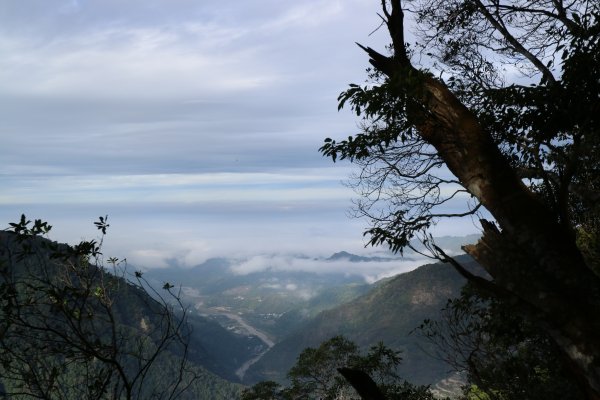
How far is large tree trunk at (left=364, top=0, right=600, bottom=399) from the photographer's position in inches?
196

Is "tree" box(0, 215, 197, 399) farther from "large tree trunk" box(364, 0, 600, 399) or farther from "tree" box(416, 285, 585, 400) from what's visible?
"tree" box(416, 285, 585, 400)

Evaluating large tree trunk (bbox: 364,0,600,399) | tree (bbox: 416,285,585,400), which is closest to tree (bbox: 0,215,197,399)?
large tree trunk (bbox: 364,0,600,399)

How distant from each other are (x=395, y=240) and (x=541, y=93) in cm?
391

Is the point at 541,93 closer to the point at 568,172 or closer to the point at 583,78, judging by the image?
the point at 583,78

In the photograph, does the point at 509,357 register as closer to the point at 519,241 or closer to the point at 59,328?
the point at 519,241

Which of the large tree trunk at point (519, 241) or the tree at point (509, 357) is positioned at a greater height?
the large tree trunk at point (519, 241)

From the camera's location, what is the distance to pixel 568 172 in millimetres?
5582

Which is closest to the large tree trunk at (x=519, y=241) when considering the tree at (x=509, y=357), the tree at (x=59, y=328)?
the tree at (x=509, y=357)

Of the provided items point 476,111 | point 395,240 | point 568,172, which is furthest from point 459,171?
point 476,111

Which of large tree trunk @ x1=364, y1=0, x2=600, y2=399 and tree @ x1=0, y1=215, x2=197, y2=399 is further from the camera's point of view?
large tree trunk @ x1=364, y1=0, x2=600, y2=399

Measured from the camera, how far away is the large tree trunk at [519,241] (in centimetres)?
497

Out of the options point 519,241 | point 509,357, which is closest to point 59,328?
point 519,241

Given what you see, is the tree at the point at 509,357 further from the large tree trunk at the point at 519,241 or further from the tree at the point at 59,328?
the tree at the point at 59,328

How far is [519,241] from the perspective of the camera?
18.8ft
